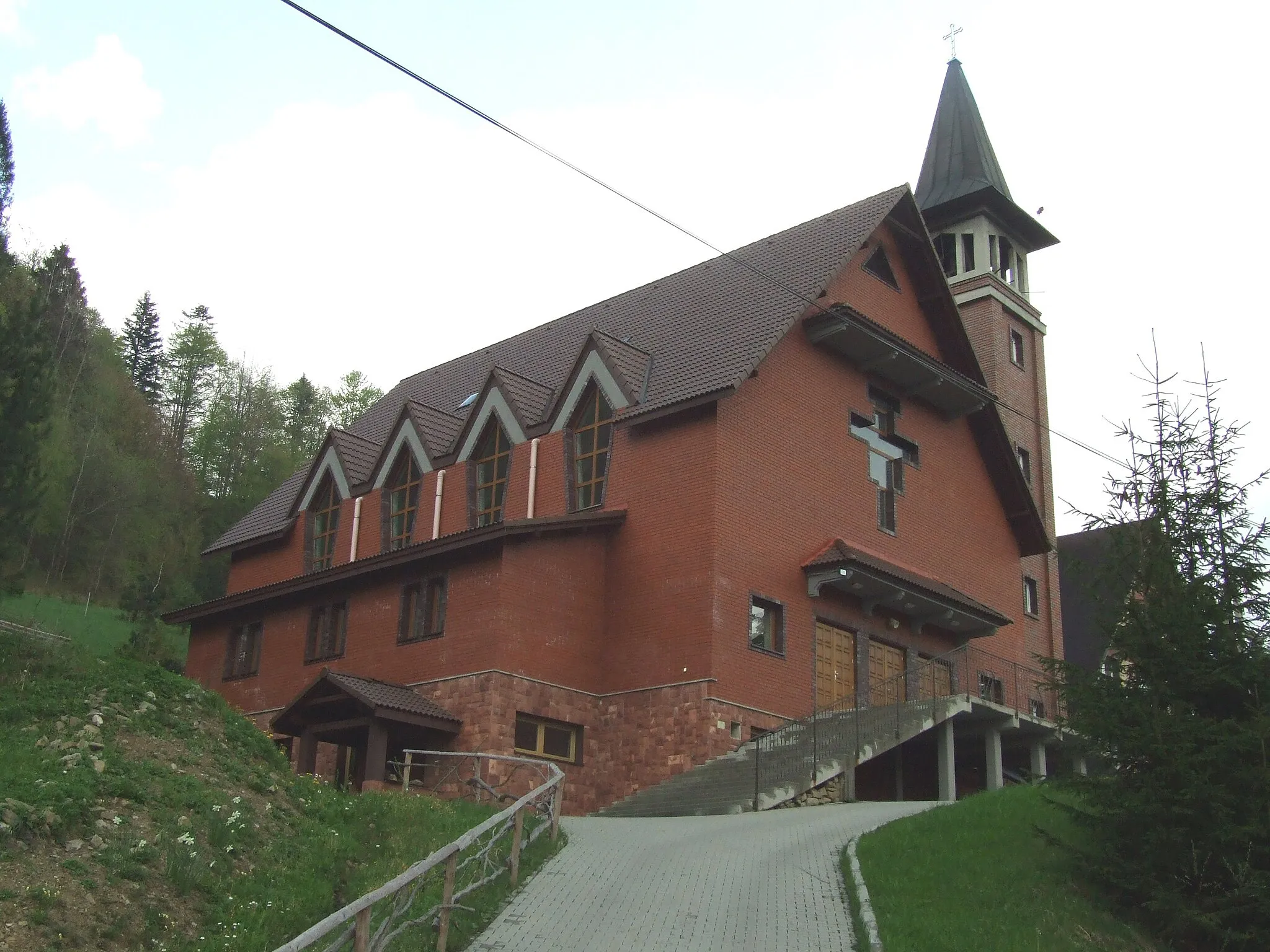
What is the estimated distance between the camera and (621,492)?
1062 inches

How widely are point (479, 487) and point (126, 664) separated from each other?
13.4m

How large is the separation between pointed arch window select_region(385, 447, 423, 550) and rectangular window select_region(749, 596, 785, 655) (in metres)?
9.32

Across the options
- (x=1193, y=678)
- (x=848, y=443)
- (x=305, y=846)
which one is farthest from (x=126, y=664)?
(x=848, y=443)

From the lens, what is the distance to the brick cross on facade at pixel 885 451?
29.4 m

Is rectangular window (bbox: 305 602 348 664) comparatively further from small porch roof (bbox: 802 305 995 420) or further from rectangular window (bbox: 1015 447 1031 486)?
rectangular window (bbox: 1015 447 1031 486)

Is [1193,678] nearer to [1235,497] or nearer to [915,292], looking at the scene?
[1235,497]

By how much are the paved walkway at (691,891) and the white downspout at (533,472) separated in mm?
10502

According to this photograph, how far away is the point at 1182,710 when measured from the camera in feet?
44.3

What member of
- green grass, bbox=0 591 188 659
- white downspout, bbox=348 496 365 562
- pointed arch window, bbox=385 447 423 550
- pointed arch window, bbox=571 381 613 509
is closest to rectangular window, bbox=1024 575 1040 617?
pointed arch window, bbox=571 381 613 509

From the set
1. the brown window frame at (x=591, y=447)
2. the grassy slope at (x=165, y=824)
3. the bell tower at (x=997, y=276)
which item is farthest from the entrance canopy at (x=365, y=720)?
the bell tower at (x=997, y=276)

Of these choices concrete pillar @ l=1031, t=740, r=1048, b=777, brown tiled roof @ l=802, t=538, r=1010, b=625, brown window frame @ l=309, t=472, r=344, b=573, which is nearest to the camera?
brown tiled roof @ l=802, t=538, r=1010, b=625

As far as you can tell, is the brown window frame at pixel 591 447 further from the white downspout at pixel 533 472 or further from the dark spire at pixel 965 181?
the dark spire at pixel 965 181

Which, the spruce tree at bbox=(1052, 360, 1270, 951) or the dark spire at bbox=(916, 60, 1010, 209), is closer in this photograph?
the spruce tree at bbox=(1052, 360, 1270, 951)

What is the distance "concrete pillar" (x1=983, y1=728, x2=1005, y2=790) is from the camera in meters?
26.8
